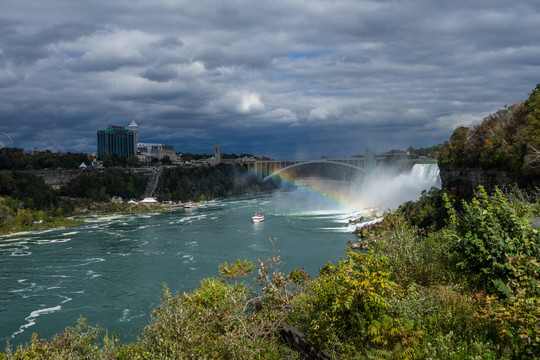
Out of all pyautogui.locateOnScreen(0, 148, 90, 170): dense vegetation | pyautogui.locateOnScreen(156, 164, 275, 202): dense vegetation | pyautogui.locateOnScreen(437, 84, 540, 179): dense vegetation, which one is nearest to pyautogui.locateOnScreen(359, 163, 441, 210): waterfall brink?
pyautogui.locateOnScreen(437, 84, 540, 179): dense vegetation

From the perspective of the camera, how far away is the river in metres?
14.2

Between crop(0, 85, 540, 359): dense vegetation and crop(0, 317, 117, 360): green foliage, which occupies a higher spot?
crop(0, 85, 540, 359): dense vegetation

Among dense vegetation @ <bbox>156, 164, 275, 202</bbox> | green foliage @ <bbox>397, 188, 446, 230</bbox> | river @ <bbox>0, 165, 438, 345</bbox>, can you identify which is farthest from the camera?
dense vegetation @ <bbox>156, 164, 275, 202</bbox>

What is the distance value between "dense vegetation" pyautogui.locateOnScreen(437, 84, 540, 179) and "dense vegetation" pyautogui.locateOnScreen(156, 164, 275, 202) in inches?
1699

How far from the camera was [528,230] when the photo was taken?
18.2ft

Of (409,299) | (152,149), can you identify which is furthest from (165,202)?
(152,149)

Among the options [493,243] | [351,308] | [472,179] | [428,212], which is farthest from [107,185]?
[493,243]

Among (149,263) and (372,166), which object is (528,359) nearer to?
(149,263)

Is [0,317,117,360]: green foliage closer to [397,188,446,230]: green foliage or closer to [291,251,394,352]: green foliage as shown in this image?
[291,251,394,352]: green foliage

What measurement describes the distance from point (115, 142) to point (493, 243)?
163517 millimetres

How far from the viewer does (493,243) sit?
552cm

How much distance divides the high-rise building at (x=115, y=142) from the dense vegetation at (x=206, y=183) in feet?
298

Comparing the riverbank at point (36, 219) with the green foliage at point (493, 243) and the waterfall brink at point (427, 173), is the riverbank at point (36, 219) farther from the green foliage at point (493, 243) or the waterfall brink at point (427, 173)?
the green foliage at point (493, 243)

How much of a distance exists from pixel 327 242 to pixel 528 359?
821 inches
